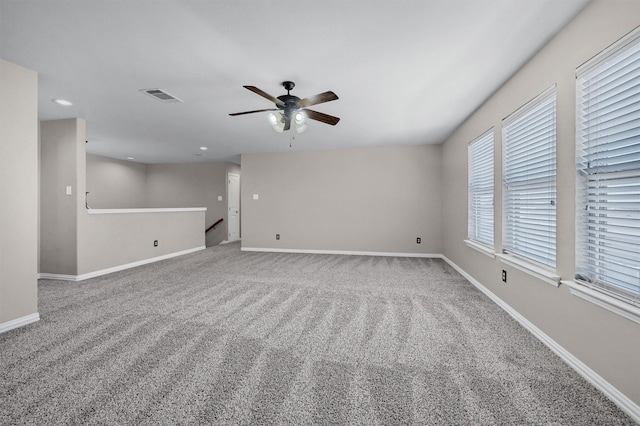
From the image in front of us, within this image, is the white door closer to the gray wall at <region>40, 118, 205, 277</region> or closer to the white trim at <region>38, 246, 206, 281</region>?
the white trim at <region>38, 246, 206, 281</region>

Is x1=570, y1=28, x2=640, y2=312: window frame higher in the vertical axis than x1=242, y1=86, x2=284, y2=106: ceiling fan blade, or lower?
lower

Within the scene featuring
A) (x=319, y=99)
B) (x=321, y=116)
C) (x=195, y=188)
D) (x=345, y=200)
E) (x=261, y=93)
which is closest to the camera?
(x=261, y=93)

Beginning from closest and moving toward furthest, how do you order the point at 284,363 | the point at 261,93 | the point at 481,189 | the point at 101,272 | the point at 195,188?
1. the point at 284,363
2. the point at 261,93
3. the point at 481,189
4. the point at 101,272
5. the point at 195,188

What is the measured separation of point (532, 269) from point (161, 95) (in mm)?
4176

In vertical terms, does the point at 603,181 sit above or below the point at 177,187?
below

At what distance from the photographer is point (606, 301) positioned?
1.54 meters

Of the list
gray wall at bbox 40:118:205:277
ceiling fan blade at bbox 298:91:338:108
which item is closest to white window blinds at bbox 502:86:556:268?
ceiling fan blade at bbox 298:91:338:108

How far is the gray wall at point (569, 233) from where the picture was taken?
149 centimetres

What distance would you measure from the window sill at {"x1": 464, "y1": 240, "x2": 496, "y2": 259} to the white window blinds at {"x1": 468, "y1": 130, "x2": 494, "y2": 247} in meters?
0.07

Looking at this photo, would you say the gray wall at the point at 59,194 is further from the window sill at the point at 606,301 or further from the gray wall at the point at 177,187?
the window sill at the point at 606,301

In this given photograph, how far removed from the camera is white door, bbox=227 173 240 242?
8344mm

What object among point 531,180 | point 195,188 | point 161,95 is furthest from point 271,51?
point 195,188

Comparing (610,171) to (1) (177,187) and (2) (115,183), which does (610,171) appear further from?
(2) (115,183)

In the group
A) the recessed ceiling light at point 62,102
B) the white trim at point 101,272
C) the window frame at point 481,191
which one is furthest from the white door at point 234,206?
the window frame at point 481,191
